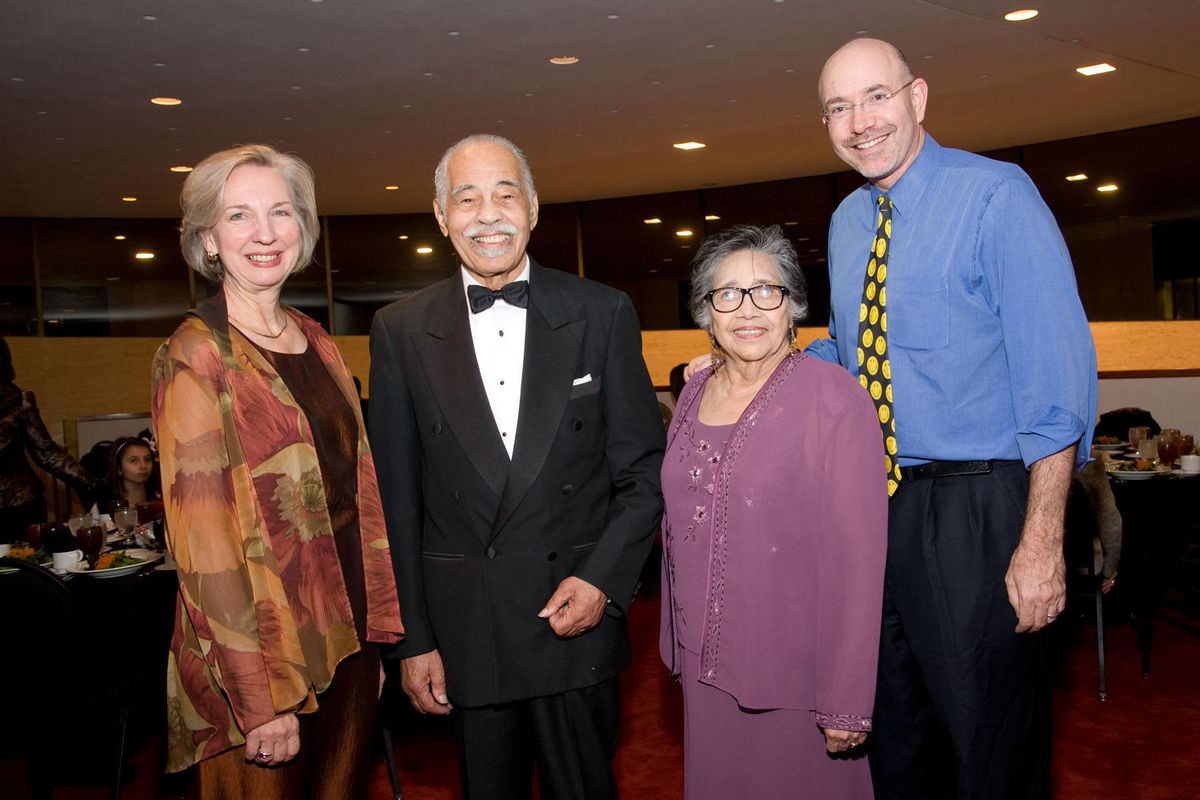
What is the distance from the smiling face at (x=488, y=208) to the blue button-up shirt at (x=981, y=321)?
841 mm

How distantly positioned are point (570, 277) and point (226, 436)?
85 centimetres

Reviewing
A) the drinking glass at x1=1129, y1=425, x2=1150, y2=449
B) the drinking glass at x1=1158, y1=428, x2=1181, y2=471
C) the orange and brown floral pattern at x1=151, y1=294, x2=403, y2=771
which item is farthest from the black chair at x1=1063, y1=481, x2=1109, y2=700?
the orange and brown floral pattern at x1=151, y1=294, x2=403, y2=771

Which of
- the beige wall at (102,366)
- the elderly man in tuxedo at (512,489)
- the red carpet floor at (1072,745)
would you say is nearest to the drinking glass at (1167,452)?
the red carpet floor at (1072,745)

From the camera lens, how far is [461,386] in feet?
7.18

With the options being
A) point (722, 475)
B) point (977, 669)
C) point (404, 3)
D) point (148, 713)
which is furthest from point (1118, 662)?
point (404, 3)

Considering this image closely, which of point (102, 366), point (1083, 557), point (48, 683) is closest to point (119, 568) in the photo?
point (48, 683)

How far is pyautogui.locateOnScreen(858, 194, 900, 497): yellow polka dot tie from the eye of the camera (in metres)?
2.19

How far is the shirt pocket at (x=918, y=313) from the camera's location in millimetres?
2115

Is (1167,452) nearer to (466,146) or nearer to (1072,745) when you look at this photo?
(1072,745)

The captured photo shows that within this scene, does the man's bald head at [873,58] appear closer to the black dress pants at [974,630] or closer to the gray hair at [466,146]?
the gray hair at [466,146]

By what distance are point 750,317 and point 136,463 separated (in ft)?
13.1

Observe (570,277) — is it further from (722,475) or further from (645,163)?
(645,163)

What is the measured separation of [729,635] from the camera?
2.15 meters

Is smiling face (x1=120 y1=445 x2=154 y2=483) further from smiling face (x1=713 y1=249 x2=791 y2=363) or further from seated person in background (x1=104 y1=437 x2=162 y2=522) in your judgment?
smiling face (x1=713 y1=249 x2=791 y2=363)
